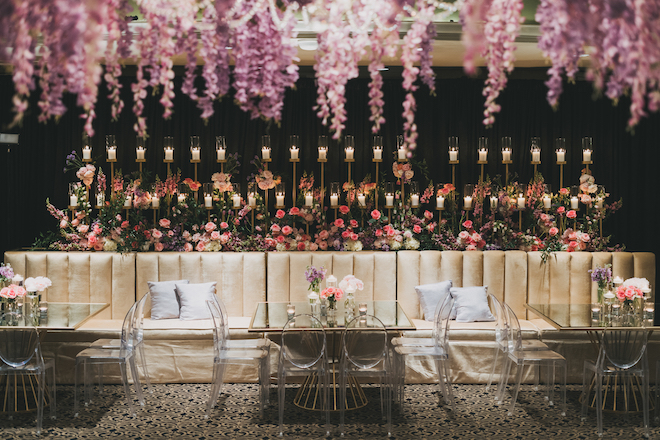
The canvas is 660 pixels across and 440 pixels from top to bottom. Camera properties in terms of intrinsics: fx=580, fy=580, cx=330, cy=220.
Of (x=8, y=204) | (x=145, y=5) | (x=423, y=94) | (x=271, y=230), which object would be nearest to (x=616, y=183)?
(x=423, y=94)

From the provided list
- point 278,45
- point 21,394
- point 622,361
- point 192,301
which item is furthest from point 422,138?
point 21,394

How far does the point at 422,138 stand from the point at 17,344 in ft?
13.1

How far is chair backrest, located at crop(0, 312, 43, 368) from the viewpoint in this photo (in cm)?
392

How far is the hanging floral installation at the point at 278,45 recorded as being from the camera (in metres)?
2.22

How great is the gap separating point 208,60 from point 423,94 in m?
3.77

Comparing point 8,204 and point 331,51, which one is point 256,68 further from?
point 8,204

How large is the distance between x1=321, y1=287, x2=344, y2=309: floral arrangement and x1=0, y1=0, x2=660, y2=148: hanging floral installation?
1961 millimetres

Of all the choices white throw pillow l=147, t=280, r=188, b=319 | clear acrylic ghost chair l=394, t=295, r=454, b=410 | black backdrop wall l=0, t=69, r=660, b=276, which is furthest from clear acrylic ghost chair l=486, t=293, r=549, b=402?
white throw pillow l=147, t=280, r=188, b=319

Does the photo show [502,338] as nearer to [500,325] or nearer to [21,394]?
[500,325]

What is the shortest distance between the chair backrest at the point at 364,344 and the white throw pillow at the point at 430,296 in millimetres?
1058

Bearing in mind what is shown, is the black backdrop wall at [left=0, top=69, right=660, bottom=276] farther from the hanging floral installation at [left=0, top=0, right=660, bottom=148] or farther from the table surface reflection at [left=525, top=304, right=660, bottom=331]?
the hanging floral installation at [left=0, top=0, right=660, bottom=148]

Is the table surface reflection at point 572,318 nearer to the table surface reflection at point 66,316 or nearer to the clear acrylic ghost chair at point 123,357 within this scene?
the clear acrylic ghost chair at point 123,357

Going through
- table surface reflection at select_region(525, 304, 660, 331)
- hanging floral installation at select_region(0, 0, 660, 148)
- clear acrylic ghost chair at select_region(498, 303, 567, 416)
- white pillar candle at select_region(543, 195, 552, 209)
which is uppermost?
hanging floral installation at select_region(0, 0, 660, 148)

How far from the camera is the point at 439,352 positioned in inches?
165
